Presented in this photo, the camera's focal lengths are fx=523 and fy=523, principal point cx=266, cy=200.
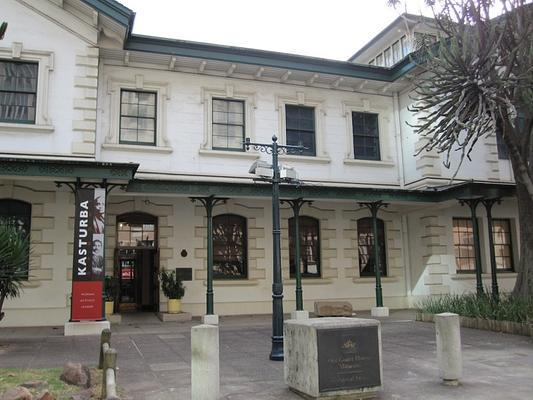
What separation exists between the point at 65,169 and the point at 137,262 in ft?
22.8

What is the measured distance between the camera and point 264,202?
60.3 feet

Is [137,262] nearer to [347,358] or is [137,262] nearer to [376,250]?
[376,250]

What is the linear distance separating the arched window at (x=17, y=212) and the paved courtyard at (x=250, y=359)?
308 cm

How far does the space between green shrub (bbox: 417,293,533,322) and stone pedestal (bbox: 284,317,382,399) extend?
7258 mm

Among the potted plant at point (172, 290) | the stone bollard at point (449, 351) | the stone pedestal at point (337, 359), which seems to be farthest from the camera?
the potted plant at point (172, 290)

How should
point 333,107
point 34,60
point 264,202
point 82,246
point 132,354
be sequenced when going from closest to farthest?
point 132,354 < point 82,246 < point 34,60 < point 264,202 < point 333,107

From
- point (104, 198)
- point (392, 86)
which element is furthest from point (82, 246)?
point (392, 86)

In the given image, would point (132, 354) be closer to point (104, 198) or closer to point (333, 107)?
point (104, 198)

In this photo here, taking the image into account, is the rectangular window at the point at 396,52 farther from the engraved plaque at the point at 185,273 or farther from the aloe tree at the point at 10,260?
the aloe tree at the point at 10,260

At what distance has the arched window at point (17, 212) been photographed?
608 inches

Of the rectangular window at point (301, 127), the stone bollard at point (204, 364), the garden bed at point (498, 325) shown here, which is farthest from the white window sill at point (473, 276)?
the stone bollard at point (204, 364)

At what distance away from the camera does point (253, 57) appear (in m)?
18.0

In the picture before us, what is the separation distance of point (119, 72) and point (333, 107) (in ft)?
25.5

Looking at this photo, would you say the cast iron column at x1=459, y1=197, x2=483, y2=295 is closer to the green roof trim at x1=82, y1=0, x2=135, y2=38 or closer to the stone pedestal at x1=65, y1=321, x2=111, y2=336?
the stone pedestal at x1=65, y1=321, x2=111, y2=336
